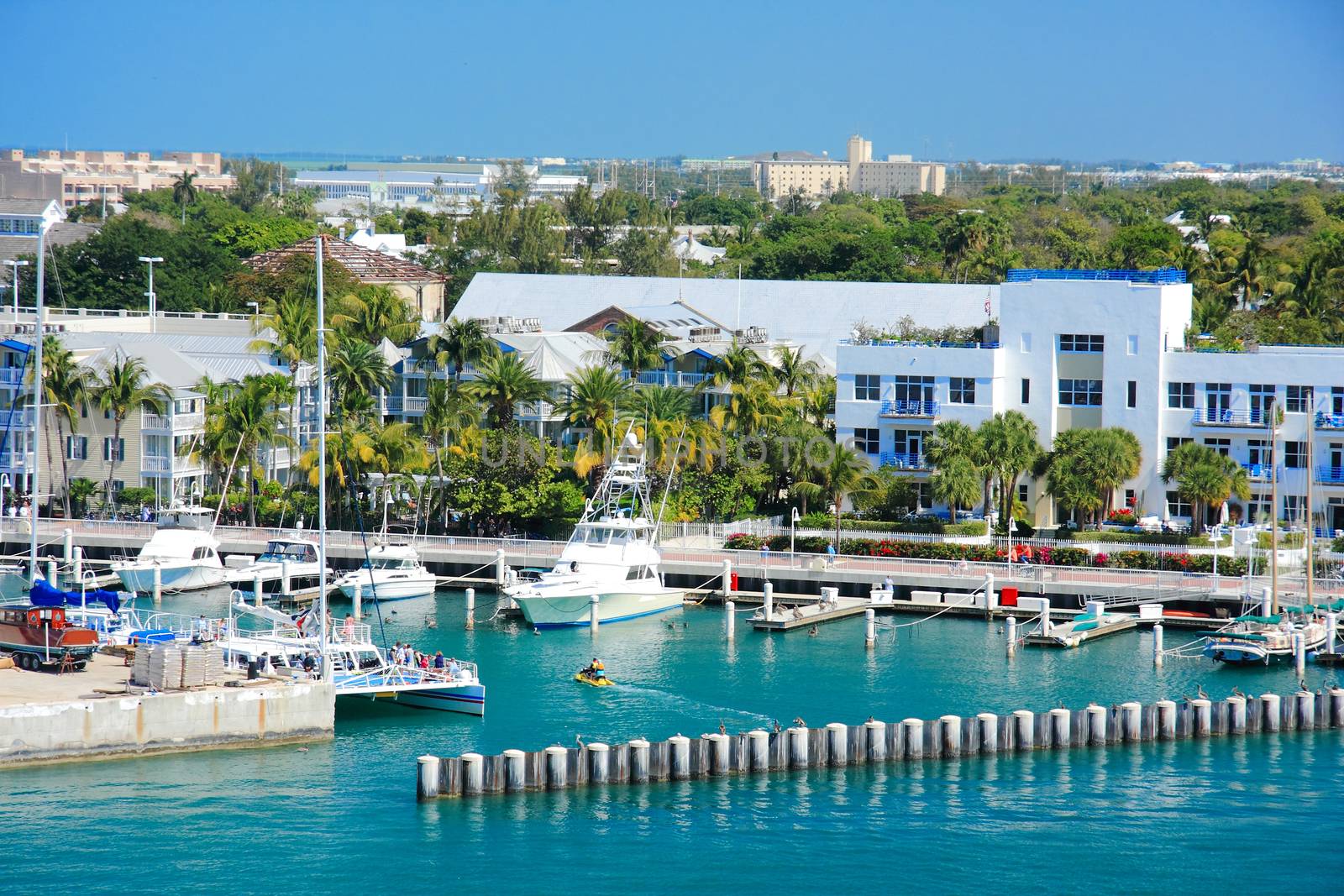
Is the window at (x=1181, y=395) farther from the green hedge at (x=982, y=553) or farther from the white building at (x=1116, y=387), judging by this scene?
the green hedge at (x=982, y=553)

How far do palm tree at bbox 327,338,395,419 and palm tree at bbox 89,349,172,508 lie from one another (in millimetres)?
7201

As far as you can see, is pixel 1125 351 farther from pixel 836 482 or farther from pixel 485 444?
pixel 485 444

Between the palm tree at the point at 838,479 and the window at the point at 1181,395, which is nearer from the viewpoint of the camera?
the palm tree at the point at 838,479

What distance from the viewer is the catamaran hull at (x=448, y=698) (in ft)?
171

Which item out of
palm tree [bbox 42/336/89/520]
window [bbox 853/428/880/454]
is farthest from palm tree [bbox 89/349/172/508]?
window [bbox 853/428/880/454]

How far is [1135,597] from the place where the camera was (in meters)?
65.7

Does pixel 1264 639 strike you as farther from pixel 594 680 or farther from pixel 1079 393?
pixel 594 680

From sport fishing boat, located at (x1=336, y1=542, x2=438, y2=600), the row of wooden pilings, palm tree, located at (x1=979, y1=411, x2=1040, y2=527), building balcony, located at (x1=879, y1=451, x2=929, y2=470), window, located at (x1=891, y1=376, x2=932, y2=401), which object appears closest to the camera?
the row of wooden pilings

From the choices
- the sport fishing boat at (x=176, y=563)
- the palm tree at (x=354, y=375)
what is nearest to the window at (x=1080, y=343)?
the palm tree at (x=354, y=375)

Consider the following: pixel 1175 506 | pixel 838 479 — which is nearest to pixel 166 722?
pixel 838 479

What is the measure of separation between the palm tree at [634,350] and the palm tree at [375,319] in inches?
597

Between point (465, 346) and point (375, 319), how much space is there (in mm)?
17059

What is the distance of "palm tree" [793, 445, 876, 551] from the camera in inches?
2889

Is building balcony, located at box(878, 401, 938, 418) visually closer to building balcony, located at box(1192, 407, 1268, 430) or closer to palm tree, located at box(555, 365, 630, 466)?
building balcony, located at box(1192, 407, 1268, 430)
